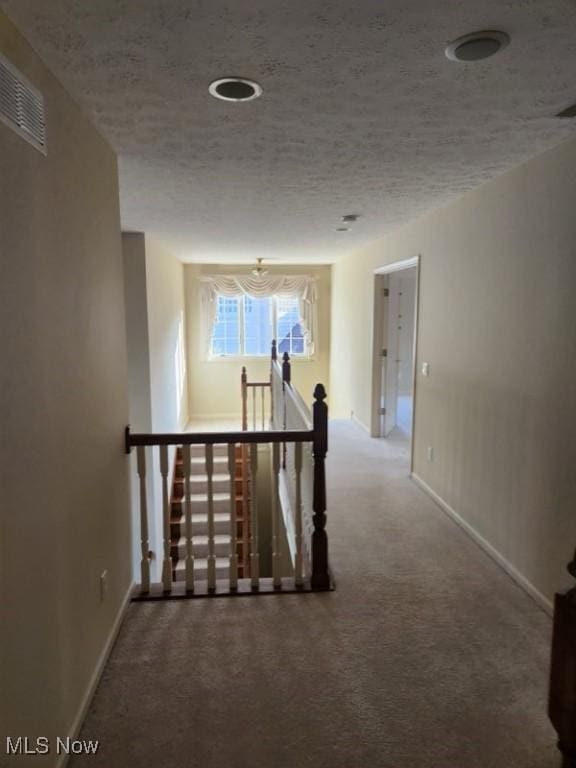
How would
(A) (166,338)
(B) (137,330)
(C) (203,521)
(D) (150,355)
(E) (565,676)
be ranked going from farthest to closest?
1. (C) (203,521)
2. (A) (166,338)
3. (D) (150,355)
4. (B) (137,330)
5. (E) (565,676)

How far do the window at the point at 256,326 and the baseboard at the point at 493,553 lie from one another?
5.08 m

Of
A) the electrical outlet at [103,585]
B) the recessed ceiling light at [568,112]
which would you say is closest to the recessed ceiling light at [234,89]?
the recessed ceiling light at [568,112]

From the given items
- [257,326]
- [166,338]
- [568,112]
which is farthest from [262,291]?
[568,112]

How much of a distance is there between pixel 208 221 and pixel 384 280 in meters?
2.29

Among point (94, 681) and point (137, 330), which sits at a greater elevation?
point (137, 330)

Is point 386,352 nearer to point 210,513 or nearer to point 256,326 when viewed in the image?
point 256,326

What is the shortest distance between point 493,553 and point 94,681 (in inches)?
92.9

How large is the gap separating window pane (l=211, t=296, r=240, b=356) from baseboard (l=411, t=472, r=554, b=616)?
17.2ft

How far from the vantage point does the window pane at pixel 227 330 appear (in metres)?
8.81

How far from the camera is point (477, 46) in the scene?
1502mm

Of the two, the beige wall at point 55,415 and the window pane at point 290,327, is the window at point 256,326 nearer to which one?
the window pane at point 290,327

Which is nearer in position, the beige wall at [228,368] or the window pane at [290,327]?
the beige wall at [228,368]

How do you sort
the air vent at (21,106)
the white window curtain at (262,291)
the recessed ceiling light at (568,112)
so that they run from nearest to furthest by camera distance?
the air vent at (21,106), the recessed ceiling light at (568,112), the white window curtain at (262,291)

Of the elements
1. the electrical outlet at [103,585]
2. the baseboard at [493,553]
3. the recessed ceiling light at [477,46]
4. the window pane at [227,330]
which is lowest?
the baseboard at [493,553]
